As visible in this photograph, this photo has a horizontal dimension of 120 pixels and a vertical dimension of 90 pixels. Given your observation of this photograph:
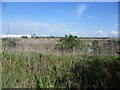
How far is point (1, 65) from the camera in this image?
2904 mm

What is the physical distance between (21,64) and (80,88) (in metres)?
1.99

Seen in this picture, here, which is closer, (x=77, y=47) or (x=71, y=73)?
(x=71, y=73)

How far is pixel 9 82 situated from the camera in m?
2.07

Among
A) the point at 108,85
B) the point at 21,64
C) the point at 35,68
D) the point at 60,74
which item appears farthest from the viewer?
the point at 21,64

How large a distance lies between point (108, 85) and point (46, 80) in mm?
1269

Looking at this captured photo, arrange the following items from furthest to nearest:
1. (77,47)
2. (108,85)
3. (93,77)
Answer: (77,47), (93,77), (108,85)

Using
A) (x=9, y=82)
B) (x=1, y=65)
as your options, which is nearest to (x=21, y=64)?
(x=1, y=65)

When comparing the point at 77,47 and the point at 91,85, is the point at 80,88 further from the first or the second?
the point at 77,47

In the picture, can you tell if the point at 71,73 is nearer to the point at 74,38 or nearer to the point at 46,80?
the point at 46,80

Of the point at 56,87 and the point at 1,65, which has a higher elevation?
the point at 1,65

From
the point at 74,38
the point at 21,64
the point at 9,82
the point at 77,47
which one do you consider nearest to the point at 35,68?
the point at 21,64

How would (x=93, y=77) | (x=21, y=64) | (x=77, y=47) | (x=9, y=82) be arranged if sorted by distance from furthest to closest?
(x=77, y=47) < (x=21, y=64) < (x=93, y=77) < (x=9, y=82)

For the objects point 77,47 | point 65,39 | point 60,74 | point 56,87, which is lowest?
point 56,87

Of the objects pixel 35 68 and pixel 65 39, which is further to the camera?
pixel 65 39
